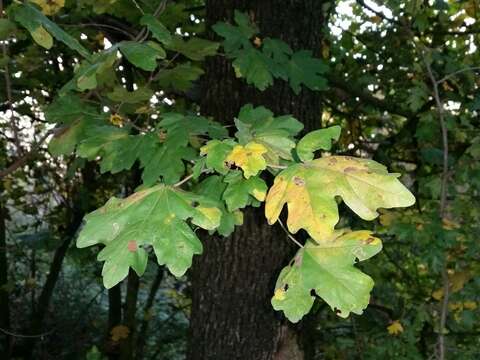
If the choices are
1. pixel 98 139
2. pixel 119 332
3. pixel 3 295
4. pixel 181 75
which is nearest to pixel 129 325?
pixel 119 332

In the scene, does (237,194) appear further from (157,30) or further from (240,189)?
(157,30)

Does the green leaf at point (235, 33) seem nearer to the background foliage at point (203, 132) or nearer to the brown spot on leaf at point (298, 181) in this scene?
the background foliage at point (203, 132)

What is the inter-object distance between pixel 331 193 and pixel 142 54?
0.77m

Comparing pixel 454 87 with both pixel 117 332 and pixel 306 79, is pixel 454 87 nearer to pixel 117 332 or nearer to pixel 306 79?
pixel 306 79

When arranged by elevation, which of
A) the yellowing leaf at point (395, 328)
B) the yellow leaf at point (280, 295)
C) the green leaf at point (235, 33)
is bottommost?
the yellow leaf at point (280, 295)

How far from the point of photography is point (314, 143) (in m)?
1.36

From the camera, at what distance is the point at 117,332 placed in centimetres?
457

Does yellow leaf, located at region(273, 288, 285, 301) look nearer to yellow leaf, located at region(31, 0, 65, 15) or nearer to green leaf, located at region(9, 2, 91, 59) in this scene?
green leaf, located at region(9, 2, 91, 59)

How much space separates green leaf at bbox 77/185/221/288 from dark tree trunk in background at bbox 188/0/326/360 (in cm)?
108

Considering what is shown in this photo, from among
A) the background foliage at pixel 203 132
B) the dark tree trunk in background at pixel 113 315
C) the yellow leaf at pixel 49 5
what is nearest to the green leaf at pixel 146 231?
the background foliage at pixel 203 132

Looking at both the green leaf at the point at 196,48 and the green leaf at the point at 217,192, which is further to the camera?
the green leaf at the point at 196,48

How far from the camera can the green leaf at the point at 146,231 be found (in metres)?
A: 1.28

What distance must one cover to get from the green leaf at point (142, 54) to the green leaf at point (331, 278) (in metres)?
0.71

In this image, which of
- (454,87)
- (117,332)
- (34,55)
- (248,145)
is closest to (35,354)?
(117,332)
